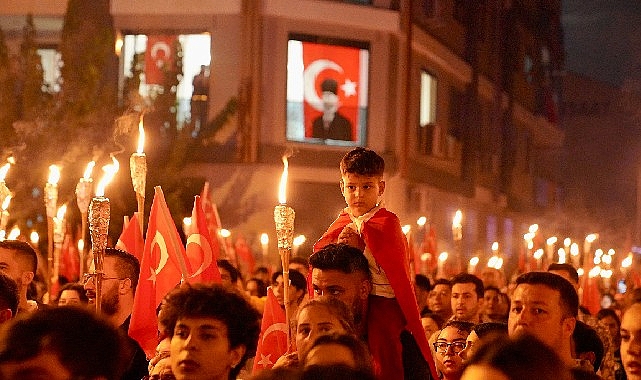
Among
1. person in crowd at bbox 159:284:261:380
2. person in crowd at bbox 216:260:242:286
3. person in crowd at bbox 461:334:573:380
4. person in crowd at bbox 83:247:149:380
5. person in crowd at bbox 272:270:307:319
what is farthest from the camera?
person in crowd at bbox 216:260:242:286

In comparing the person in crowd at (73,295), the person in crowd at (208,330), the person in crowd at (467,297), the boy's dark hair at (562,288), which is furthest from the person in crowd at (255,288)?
the person in crowd at (208,330)

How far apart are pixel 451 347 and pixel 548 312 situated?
3.19ft

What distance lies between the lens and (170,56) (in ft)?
79.2

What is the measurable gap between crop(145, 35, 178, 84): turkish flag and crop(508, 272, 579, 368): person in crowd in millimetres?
A: 17789

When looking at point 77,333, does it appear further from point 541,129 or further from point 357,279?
point 541,129

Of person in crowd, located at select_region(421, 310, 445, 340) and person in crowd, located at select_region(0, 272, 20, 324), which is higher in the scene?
person in crowd, located at select_region(0, 272, 20, 324)

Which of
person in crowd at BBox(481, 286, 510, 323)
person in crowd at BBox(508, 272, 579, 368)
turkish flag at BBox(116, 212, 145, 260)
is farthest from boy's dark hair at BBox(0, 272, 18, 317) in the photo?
person in crowd at BBox(481, 286, 510, 323)

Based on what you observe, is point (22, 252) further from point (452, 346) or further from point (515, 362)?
point (515, 362)

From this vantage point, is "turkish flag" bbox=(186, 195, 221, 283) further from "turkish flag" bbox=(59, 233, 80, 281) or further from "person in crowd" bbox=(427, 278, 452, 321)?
"turkish flag" bbox=(59, 233, 80, 281)

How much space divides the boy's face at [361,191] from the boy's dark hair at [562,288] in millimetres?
937

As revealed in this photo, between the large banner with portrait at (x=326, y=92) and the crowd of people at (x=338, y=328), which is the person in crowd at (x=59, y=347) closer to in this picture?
the crowd of people at (x=338, y=328)

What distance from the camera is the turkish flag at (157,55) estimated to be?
24172 mm

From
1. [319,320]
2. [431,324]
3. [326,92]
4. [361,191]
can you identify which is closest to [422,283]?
[431,324]

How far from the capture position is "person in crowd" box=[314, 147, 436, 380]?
6590 millimetres
